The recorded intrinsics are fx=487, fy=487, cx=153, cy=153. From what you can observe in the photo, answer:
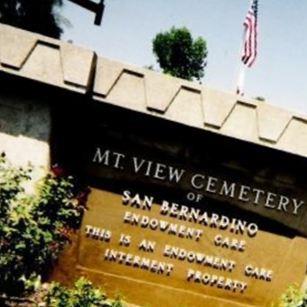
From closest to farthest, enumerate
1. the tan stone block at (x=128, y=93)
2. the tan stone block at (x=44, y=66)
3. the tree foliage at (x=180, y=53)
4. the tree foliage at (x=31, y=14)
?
the tan stone block at (x=44, y=66)
the tan stone block at (x=128, y=93)
the tree foliage at (x=31, y=14)
the tree foliage at (x=180, y=53)

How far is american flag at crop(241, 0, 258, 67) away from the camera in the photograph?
10.9 m

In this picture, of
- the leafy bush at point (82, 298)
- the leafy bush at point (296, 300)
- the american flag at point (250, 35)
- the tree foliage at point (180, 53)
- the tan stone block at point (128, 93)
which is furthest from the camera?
the tree foliage at point (180, 53)

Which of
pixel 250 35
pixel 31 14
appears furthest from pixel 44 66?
pixel 31 14

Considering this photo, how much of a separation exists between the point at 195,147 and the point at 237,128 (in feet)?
2.04

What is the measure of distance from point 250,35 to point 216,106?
5.39 m

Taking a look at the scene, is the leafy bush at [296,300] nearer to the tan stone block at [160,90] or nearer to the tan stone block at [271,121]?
the tan stone block at [271,121]

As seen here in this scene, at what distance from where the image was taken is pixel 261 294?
663cm

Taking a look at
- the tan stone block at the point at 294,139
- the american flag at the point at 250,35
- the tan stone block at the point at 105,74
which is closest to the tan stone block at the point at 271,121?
the tan stone block at the point at 294,139

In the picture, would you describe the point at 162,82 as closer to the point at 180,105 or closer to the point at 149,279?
the point at 180,105

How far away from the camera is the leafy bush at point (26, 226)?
4801mm

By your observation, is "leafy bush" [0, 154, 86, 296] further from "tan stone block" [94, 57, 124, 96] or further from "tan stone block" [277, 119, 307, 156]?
"tan stone block" [277, 119, 307, 156]

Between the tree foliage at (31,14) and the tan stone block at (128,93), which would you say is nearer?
the tan stone block at (128,93)

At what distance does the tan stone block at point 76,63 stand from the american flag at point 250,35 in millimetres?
5774

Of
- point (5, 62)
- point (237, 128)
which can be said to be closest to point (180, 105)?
point (237, 128)
